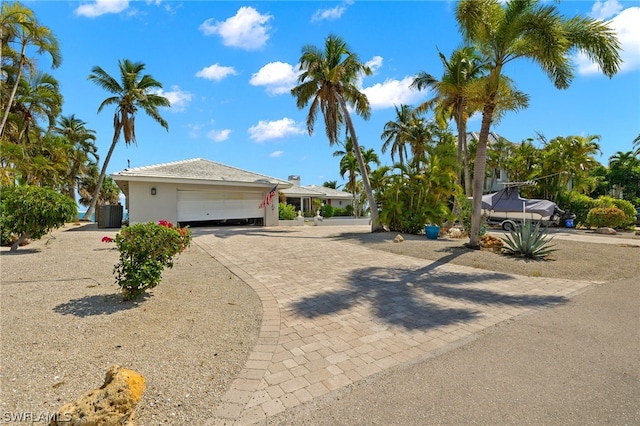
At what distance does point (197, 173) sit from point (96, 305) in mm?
15668

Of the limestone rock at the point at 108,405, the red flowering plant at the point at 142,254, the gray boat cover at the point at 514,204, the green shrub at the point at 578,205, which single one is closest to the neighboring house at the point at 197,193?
the red flowering plant at the point at 142,254

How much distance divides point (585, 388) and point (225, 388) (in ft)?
10.6

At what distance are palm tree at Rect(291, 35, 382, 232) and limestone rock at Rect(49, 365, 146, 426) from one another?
14511 mm

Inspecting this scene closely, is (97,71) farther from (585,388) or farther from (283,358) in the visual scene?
(585,388)

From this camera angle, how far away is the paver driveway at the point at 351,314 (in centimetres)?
291

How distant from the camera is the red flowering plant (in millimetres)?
4637

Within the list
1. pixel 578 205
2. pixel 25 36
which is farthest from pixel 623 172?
pixel 25 36

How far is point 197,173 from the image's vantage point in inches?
757

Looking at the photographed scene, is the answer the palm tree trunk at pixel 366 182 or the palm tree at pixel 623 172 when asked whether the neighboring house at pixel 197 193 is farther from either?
the palm tree at pixel 623 172

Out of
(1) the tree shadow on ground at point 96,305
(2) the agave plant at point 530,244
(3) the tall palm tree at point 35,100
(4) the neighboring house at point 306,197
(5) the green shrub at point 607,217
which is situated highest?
(3) the tall palm tree at point 35,100

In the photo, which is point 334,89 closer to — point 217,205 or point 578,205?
point 217,205

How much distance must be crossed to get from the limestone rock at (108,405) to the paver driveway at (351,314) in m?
0.66

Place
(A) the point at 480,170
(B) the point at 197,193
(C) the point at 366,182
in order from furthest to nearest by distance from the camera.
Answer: (B) the point at 197,193 < (C) the point at 366,182 < (A) the point at 480,170

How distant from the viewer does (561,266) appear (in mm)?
7953
